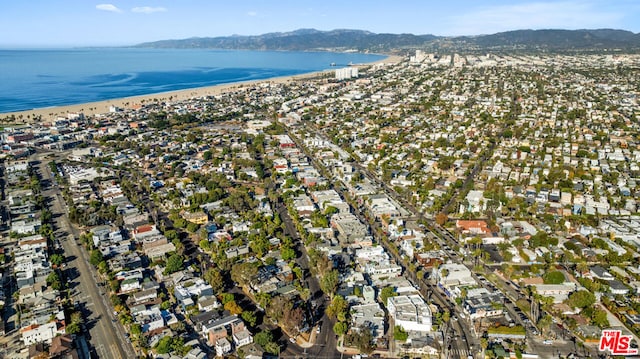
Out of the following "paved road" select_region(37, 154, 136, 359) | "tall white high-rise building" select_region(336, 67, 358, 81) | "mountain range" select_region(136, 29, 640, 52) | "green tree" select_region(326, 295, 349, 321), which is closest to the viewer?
"paved road" select_region(37, 154, 136, 359)

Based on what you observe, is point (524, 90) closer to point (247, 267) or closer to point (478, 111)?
point (478, 111)

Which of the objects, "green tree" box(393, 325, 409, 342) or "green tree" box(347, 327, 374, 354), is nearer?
"green tree" box(347, 327, 374, 354)

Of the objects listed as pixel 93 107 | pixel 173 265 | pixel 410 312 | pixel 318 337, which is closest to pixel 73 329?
pixel 173 265

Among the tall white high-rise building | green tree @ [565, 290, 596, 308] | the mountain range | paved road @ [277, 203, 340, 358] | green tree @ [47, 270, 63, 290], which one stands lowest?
paved road @ [277, 203, 340, 358]

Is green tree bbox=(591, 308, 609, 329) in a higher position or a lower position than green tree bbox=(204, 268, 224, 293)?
lower

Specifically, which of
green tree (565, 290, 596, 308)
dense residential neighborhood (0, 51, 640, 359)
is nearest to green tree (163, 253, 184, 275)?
dense residential neighborhood (0, 51, 640, 359)

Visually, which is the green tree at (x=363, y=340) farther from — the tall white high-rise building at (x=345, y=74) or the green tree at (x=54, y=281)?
the tall white high-rise building at (x=345, y=74)

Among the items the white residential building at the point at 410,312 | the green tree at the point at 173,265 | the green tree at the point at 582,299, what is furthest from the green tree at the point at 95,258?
the green tree at the point at 582,299

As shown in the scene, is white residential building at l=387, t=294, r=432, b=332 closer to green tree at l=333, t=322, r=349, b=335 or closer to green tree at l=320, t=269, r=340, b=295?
green tree at l=333, t=322, r=349, b=335
